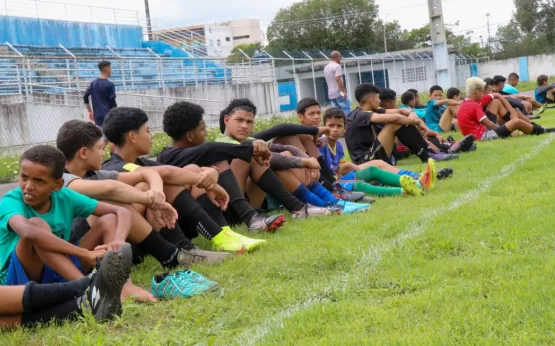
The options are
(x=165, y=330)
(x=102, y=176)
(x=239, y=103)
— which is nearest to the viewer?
(x=165, y=330)

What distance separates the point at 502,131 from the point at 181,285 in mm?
10362

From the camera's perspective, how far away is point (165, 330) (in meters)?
3.68

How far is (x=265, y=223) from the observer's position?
602cm

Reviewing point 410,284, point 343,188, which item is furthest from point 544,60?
point 410,284

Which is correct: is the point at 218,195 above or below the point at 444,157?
above

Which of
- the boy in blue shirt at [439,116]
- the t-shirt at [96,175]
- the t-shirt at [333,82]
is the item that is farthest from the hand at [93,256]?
the t-shirt at [333,82]

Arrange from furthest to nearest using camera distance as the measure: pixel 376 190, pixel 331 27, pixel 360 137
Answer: pixel 331 27, pixel 360 137, pixel 376 190

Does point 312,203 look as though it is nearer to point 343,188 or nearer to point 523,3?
point 343,188

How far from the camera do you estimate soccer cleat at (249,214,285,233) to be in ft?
19.6

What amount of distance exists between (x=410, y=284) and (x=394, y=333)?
87cm

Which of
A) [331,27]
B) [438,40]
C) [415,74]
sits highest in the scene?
[331,27]

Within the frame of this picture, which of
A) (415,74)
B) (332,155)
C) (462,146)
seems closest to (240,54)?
(415,74)

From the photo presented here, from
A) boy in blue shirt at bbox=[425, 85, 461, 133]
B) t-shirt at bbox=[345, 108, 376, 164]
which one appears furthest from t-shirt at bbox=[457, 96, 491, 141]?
t-shirt at bbox=[345, 108, 376, 164]

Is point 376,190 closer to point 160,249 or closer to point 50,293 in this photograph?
point 160,249
